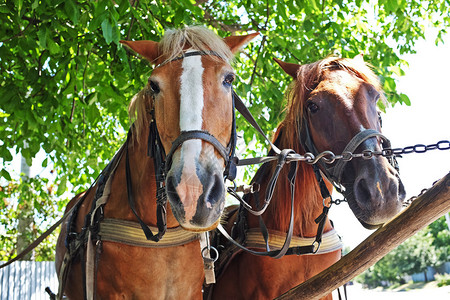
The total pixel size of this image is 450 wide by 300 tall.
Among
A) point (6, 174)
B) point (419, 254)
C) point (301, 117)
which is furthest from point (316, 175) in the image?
point (419, 254)

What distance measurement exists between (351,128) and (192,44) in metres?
0.89

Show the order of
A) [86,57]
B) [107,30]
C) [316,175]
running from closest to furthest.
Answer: [316,175] < [107,30] < [86,57]

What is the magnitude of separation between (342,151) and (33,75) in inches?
110

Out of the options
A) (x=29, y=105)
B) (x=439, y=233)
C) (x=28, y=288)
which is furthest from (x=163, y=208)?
(x=439, y=233)

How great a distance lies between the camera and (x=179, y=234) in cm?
248

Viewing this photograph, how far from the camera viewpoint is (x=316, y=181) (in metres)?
2.76

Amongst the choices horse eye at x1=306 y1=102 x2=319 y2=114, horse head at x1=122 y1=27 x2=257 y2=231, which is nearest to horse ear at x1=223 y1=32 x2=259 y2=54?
horse head at x1=122 y1=27 x2=257 y2=231

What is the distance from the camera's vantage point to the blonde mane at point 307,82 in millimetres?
2736

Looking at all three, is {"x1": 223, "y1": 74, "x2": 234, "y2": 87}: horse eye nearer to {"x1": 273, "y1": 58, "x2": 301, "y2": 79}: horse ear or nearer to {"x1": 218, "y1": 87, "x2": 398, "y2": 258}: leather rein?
{"x1": 218, "y1": 87, "x2": 398, "y2": 258}: leather rein

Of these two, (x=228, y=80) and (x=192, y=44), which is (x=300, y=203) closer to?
(x=228, y=80)

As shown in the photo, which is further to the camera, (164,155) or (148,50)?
(148,50)

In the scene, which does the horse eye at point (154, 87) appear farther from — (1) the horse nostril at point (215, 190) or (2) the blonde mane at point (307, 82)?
(2) the blonde mane at point (307, 82)

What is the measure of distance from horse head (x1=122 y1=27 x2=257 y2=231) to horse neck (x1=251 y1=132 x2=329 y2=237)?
739 millimetres

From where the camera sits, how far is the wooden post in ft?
5.32
